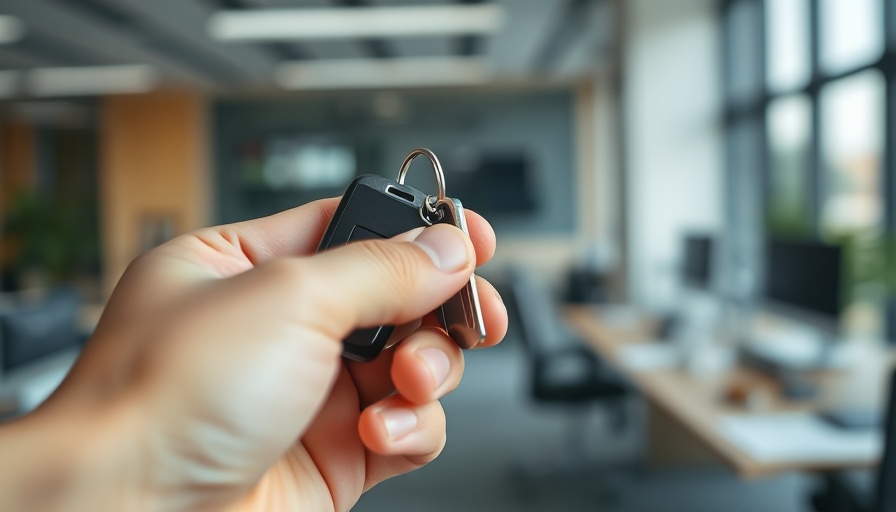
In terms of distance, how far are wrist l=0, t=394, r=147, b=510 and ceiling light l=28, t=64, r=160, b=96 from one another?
7318mm

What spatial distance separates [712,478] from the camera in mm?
3654

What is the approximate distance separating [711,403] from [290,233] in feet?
6.50

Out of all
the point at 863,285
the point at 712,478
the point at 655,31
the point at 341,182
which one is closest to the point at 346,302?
the point at 863,285

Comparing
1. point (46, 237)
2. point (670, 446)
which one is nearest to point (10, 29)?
point (46, 237)

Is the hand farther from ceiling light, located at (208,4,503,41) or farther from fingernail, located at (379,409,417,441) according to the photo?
ceiling light, located at (208,4,503,41)

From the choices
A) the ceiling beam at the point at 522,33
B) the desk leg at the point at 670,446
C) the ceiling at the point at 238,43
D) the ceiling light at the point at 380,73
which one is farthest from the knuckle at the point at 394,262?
the ceiling light at the point at 380,73

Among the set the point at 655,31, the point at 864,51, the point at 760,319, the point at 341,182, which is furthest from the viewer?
the point at 341,182

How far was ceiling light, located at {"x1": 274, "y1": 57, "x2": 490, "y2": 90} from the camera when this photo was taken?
24.7ft

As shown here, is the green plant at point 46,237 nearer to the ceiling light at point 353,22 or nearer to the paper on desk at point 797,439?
the ceiling light at point 353,22

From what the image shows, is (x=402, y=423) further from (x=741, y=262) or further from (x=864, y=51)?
(x=741, y=262)

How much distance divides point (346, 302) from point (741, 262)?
4.77 metres

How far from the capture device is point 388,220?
63 centimetres

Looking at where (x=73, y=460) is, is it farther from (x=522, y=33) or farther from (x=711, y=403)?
(x=522, y=33)

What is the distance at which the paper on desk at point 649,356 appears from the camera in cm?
297
